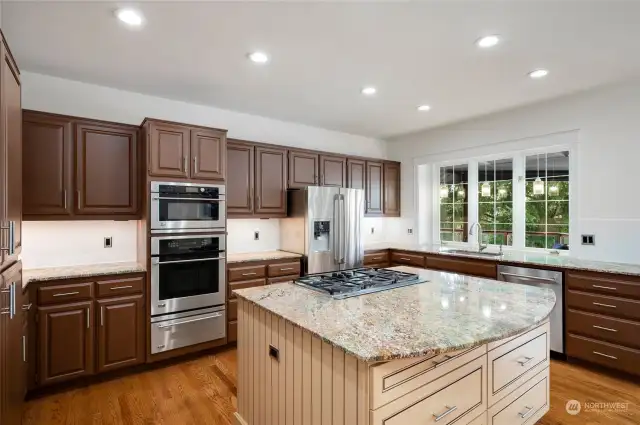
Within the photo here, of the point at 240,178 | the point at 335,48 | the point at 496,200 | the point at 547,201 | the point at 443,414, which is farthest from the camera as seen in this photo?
the point at 496,200

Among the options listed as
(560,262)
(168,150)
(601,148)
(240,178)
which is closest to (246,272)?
(240,178)

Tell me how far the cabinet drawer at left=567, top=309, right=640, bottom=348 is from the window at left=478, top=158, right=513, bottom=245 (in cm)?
134

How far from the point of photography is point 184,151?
10.6 ft

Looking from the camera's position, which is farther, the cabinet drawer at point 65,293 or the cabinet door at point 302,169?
the cabinet door at point 302,169

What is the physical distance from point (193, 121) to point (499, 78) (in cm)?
307

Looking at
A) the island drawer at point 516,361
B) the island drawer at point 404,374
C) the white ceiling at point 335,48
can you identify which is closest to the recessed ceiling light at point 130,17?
the white ceiling at point 335,48

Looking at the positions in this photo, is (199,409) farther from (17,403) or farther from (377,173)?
(377,173)

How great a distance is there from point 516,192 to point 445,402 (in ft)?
11.4

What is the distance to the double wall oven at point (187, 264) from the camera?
306 centimetres

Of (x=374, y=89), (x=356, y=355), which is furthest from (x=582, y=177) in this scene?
(x=356, y=355)

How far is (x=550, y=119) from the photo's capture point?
374 cm

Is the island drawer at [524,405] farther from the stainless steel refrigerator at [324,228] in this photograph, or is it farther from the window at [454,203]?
the window at [454,203]

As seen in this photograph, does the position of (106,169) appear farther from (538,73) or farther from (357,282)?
(538,73)

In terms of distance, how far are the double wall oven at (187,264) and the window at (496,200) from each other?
3314 mm
